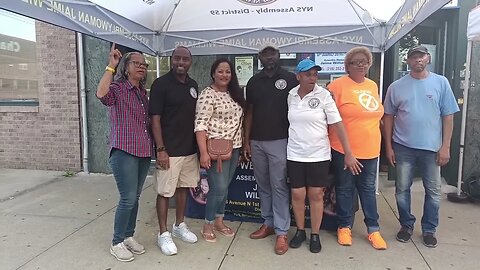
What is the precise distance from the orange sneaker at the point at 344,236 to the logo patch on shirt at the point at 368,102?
1167mm

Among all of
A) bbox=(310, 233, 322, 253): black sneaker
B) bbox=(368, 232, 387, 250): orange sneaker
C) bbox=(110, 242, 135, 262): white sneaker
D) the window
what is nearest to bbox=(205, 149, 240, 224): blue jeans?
bbox=(110, 242, 135, 262): white sneaker

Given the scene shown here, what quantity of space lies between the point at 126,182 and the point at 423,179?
8.70 feet

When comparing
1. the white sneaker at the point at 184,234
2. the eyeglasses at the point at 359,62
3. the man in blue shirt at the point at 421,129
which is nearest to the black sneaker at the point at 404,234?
the man in blue shirt at the point at 421,129

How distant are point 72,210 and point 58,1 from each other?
2.51 metres

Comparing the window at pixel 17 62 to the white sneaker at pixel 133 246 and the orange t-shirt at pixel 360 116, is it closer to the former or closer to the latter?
the white sneaker at pixel 133 246

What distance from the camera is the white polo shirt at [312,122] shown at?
331 cm

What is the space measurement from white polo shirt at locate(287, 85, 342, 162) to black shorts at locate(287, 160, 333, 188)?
5 centimetres

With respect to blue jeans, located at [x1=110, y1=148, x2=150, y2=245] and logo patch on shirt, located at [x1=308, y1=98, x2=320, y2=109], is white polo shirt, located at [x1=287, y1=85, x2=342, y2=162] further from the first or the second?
blue jeans, located at [x1=110, y1=148, x2=150, y2=245]

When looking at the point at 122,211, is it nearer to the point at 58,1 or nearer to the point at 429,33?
the point at 58,1

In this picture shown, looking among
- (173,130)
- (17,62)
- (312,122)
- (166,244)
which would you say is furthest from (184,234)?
(17,62)

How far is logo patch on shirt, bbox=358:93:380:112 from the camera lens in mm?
3404

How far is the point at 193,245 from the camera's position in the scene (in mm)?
3682

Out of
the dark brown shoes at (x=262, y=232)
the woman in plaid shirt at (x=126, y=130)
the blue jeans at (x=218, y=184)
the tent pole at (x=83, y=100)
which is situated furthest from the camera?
the tent pole at (x=83, y=100)

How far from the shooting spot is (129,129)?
3.21 m
